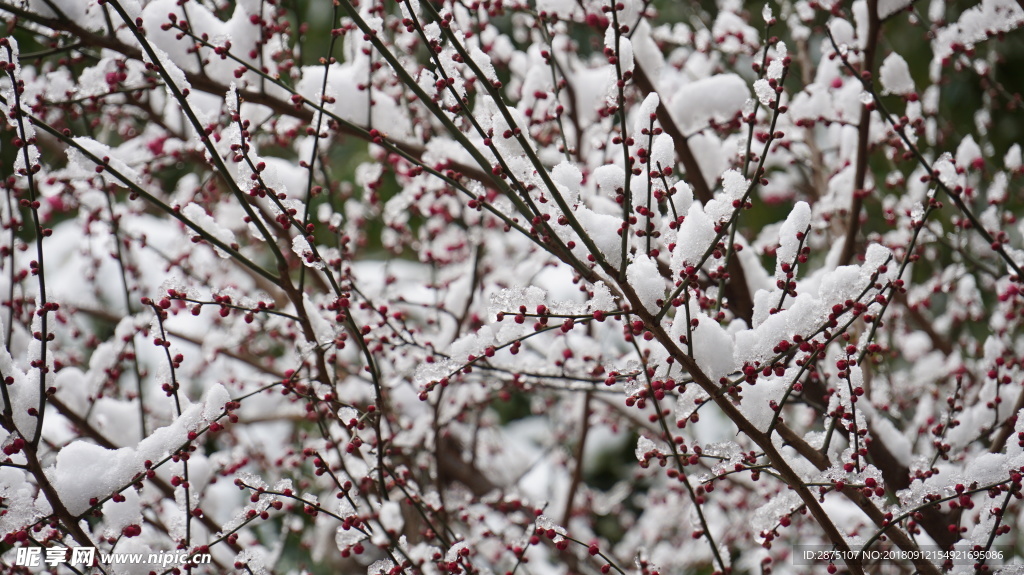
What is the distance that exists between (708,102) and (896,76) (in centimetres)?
61

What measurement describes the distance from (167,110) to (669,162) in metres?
2.69

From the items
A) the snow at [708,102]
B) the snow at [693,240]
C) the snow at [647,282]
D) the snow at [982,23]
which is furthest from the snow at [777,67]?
the snow at [982,23]

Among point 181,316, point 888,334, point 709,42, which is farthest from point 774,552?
point 181,316

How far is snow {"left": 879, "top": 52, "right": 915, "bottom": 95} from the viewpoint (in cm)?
246

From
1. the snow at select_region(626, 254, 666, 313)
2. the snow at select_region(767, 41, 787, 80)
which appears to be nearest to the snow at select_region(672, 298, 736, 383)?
the snow at select_region(626, 254, 666, 313)

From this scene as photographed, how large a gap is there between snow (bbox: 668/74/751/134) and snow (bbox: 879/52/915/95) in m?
0.43

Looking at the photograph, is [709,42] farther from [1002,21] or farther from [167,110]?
[167,110]

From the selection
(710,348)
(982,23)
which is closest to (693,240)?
(710,348)

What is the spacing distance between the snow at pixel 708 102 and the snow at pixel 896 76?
43cm

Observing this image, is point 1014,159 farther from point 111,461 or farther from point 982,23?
point 111,461

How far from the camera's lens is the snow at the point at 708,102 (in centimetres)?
254

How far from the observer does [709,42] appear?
338 centimetres

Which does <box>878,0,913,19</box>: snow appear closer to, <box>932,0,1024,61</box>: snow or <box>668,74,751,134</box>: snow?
<box>932,0,1024,61</box>: snow

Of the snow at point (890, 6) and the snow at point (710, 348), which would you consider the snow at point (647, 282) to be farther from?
the snow at point (890, 6)
